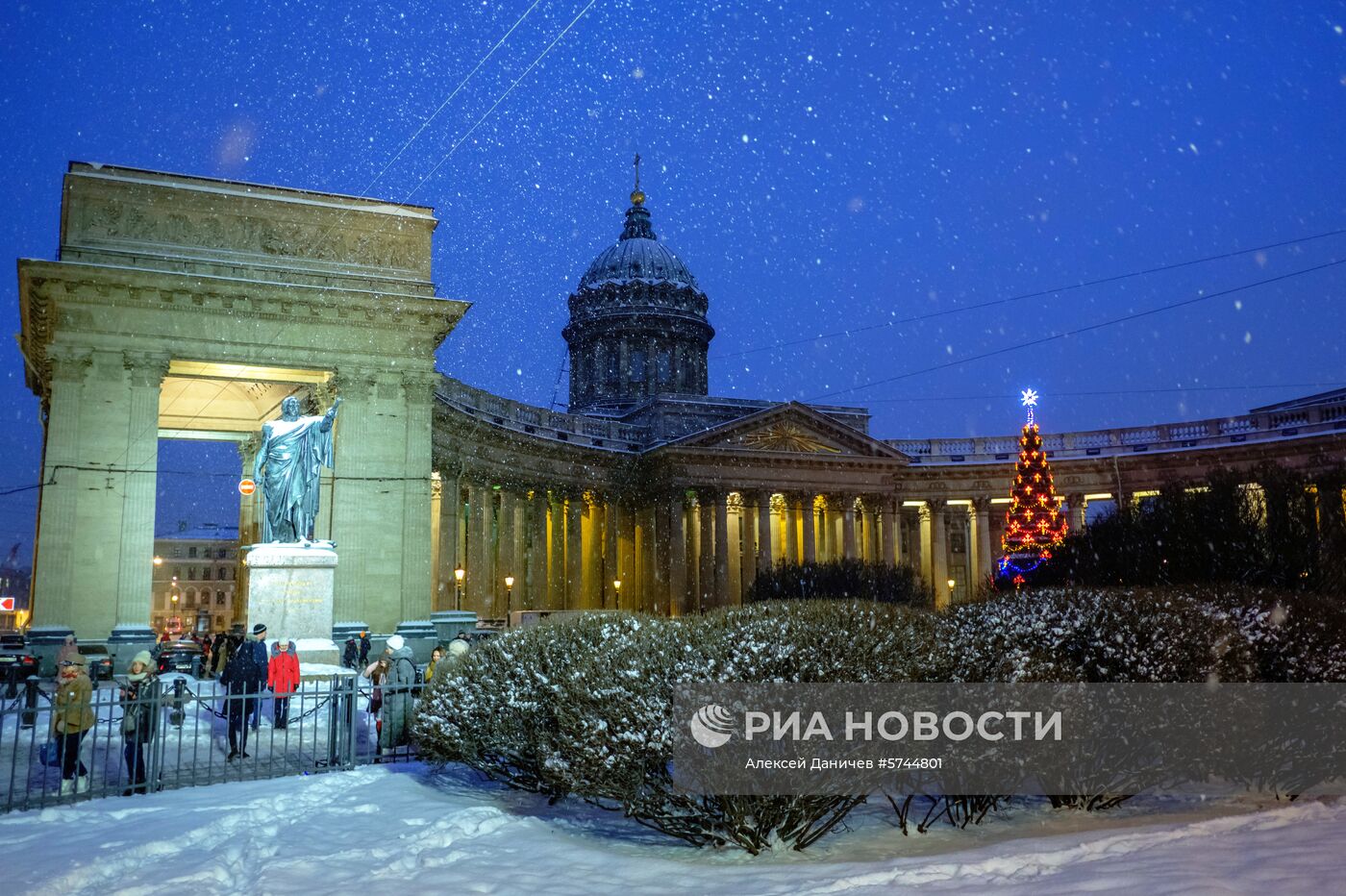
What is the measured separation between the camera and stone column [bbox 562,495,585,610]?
182 feet

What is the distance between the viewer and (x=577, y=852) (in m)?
9.14

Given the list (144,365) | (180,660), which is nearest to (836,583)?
(180,660)

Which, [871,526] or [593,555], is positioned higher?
[871,526]

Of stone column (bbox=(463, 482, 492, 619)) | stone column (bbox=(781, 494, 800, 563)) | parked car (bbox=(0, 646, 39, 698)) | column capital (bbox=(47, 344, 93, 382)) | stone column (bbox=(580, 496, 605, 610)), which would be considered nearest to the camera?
parked car (bbox=(0, 646, 39, 698))

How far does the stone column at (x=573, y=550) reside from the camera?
2190 inches

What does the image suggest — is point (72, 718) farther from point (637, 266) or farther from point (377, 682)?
point (637, 266)

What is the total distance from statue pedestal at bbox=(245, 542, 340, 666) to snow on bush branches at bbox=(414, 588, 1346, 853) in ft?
25.5

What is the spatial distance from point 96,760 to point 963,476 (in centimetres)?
5548

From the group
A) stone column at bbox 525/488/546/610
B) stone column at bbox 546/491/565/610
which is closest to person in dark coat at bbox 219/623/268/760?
stone column at bbox 525/488/546/610

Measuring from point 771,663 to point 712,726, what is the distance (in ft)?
2.44

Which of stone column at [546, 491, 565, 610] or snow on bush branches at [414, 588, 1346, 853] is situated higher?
stone column at [546, 491, 565, 610]

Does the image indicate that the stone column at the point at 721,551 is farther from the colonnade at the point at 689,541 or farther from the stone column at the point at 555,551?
the stone column at the point at 555,551

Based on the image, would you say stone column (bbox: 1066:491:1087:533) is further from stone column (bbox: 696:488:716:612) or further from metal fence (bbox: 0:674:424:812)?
metal fence (bbox: 0:674:424:812)

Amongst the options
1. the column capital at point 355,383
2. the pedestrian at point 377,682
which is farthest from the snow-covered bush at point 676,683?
the column capital at point 355,383
